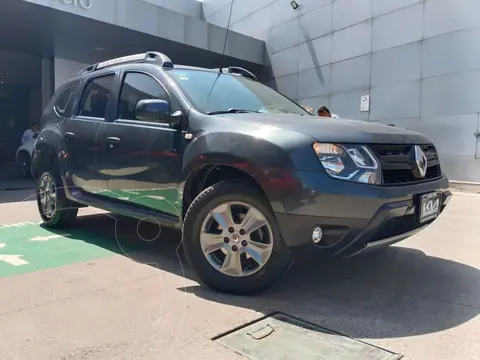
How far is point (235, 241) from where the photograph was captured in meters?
3.15

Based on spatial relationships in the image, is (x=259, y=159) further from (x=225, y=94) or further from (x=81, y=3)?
(x=81, y=3)

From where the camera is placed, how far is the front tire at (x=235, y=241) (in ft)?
10.0

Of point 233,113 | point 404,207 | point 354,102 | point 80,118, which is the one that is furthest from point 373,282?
point 354,102

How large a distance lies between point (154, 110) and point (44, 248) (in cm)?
208

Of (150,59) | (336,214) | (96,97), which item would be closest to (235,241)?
(336,214)

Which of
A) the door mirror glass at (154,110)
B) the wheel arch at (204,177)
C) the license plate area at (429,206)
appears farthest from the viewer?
the door mirror glass at (154,110)

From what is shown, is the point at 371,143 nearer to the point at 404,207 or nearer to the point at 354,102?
the point at 404,207

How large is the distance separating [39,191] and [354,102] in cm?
997

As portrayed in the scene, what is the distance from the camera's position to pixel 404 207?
302cm

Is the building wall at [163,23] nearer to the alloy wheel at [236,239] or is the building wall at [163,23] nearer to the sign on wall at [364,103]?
the sign on wall at [364,103]

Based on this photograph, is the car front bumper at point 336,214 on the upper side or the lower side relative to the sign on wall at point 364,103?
lower

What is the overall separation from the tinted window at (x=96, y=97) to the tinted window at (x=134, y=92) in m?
0.27

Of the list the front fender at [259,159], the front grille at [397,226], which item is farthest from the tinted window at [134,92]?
the front grille at [397,226]

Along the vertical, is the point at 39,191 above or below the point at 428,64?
below
